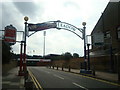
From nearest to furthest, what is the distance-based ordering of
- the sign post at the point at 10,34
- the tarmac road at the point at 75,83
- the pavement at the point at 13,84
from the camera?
the pavement at the point at 13,84, the tarmac road at the point at 75,83, the sign post at the point at 10,34

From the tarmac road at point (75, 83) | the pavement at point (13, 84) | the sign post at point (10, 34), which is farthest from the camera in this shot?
the sign post at point (10, 34)

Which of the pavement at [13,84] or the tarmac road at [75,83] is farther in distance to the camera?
the tarmac road at [75,83]

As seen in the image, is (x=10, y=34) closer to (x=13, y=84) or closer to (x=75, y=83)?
(x=13, y=84)

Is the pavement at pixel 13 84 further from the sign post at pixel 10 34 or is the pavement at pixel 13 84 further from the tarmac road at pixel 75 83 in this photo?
the sign post at pixel 10 34

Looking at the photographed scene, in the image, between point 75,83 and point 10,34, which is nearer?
point 75,83

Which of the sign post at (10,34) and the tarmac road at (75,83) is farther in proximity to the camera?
the sign post at (10,34)

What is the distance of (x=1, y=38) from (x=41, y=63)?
298 feet

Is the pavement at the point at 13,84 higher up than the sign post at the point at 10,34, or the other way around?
the sign post at the point at 10,34

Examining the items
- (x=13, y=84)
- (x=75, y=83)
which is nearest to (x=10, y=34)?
(x=13, y=84)

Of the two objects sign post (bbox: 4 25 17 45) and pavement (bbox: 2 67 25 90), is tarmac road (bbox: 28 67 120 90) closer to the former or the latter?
pavement (bbox: 2 67 25 90)

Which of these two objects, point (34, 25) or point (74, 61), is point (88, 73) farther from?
point (74, 61)

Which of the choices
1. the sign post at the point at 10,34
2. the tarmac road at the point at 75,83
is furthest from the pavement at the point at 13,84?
the sign post at the point at 10,34

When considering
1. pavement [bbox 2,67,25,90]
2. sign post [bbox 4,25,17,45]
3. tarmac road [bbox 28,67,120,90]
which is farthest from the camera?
sign post [bbox 4,25,17,45]

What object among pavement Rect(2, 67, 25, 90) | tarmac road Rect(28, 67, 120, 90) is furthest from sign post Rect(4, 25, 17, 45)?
tarmac road Rect(28, 67, 120, 90)
